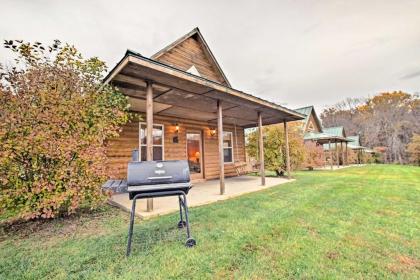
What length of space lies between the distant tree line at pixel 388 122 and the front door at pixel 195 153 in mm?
31755

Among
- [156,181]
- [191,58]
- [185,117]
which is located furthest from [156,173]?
[191,58]

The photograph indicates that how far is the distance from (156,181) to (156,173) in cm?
10

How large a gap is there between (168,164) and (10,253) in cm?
229

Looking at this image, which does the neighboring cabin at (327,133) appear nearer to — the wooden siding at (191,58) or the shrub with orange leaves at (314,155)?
the shrub with orange leaves at (314,155)

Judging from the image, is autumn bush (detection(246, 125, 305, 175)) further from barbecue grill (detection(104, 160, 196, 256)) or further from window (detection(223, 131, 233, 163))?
barbecue grill (detection(104, 160, 196, 256))

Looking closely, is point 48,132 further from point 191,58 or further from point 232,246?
point 191,58

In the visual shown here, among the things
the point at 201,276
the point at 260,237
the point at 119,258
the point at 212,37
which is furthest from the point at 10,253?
the point at 212,37

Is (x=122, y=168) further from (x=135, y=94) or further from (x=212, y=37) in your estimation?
(x=212, y=37)

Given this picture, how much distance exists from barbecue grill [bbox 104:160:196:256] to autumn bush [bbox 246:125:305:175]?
8.07 meters

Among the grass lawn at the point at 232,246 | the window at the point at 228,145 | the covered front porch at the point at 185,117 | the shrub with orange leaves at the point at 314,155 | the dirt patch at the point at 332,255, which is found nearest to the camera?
the grass lawn at the point at 232,246

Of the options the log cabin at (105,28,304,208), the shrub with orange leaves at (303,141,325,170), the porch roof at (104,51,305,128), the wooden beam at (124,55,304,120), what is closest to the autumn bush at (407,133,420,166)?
the shrub with orange leaves at (303,141,325,170)

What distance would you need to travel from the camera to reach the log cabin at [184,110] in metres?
3.99

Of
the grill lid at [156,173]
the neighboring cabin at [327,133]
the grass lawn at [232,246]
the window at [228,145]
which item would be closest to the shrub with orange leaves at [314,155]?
the neighboring cabin at [327,133]

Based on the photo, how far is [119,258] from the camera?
221 centimetres
